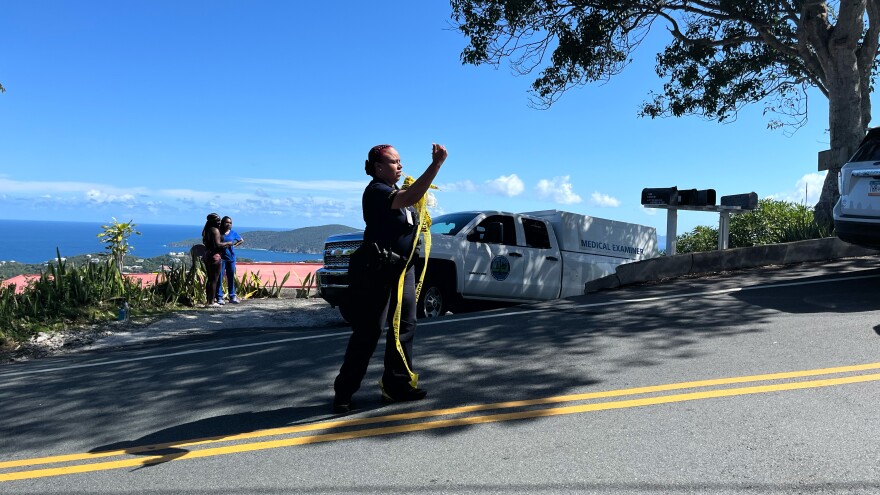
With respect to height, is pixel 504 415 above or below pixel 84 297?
below

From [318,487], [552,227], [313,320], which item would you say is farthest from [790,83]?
[318,487]

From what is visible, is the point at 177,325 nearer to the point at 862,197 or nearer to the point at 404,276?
the point at 404,276

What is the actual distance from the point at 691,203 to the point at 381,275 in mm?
8998

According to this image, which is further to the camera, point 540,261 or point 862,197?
point 540,261

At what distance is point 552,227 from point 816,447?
828 centimetres

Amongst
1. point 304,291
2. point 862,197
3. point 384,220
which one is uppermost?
point 862,197

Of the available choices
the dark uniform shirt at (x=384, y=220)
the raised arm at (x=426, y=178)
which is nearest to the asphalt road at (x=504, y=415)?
the dark uniform shirt at (x=384, y=220)

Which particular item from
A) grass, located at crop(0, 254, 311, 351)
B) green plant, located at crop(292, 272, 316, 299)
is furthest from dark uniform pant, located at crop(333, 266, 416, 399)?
green plant, located at crop(292, 272, 316, 299)

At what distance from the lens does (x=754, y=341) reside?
254 inches

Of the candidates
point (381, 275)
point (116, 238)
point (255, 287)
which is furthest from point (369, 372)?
point (116, 238)

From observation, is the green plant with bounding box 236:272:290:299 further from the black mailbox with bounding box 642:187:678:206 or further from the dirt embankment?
the black mailbox with bounding box 642:187:678:206

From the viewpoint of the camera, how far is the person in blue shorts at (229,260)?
1363 centimetres

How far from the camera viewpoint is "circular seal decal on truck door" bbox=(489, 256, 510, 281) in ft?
36.0

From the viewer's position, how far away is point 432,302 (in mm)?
10336
